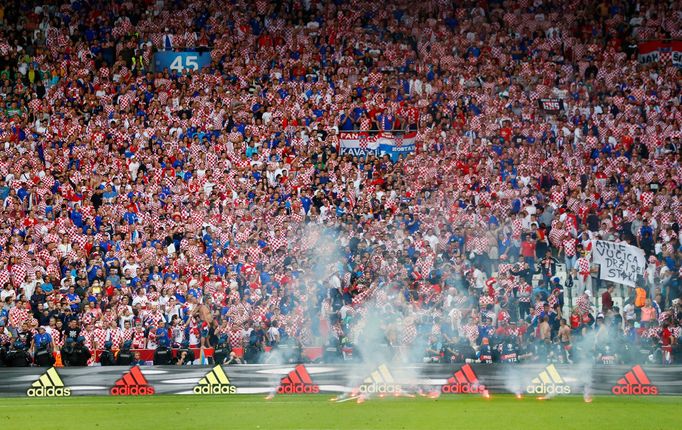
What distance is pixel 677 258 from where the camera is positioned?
88.6ft

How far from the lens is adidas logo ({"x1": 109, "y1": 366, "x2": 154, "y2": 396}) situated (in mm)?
22828

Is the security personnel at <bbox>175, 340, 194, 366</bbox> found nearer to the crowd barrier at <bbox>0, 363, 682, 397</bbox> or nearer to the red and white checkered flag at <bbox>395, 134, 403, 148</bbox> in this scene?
the crowd barrier at <bbox>0, 363, 682, 397</bbox>

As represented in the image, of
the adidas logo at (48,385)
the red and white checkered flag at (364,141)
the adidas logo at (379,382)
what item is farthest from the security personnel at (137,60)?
the adidas logo at (379,382)

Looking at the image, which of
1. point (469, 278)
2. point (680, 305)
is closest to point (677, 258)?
point (680, 305)

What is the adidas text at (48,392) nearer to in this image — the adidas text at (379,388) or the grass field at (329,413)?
the grass field at (329,413)

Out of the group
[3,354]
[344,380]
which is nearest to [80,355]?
[3,354]

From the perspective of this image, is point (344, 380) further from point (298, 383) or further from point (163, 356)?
point (163, 356)

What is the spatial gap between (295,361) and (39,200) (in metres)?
8.35

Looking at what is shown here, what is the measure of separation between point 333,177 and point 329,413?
394 inches

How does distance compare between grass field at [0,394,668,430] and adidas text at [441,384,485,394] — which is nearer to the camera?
grass field at [0,394,668,430]

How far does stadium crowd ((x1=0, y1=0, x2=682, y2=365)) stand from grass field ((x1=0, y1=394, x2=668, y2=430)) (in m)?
2.16

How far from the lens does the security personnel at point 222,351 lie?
954 inches

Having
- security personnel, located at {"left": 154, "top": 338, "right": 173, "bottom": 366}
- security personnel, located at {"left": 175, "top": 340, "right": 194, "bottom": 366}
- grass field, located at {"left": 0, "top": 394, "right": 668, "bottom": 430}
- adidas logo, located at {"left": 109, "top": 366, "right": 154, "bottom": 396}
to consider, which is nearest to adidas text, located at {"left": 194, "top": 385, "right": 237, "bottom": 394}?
grass field, located at {"left": 0, "top": 394, "right": 668, "bottom": 430}

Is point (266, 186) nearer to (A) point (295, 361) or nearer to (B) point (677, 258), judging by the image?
(A) point (295, 361)
